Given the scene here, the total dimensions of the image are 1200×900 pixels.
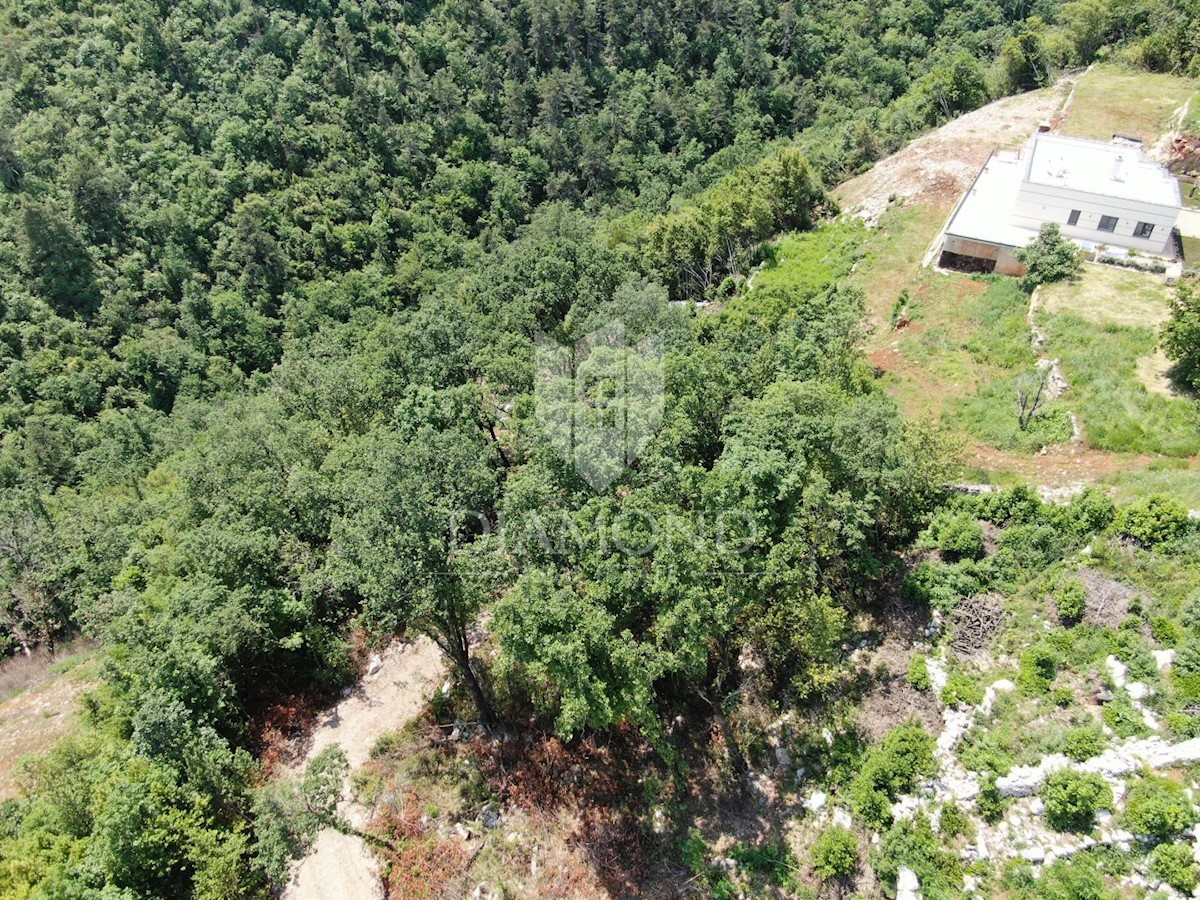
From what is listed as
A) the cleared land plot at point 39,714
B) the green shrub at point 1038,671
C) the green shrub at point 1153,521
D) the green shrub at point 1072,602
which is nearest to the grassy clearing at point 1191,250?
the green shrub at point 1153,521

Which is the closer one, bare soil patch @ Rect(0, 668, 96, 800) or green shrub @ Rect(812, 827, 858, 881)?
green shrub @ Rect(812, 827, 858, 881)

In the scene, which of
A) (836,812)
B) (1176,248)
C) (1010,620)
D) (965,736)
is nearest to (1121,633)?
(1010,620)

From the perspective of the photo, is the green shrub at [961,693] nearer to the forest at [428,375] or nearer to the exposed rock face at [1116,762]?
the exposed rock face at [1116,762]

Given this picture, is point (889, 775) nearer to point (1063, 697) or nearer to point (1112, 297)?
point (1063, 697)

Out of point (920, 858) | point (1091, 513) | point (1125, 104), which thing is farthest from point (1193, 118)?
point (920, 858)

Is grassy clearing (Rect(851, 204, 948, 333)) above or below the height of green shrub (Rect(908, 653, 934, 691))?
above

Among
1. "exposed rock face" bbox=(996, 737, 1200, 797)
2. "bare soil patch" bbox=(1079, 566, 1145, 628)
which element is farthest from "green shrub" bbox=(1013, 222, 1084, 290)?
"exposed rock face" bbox=(996, 737, 1200, 797)

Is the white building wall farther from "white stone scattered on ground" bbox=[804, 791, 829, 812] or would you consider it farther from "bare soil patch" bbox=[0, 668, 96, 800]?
"bare soil patch" bbox=[0, 668, 96, 800]
